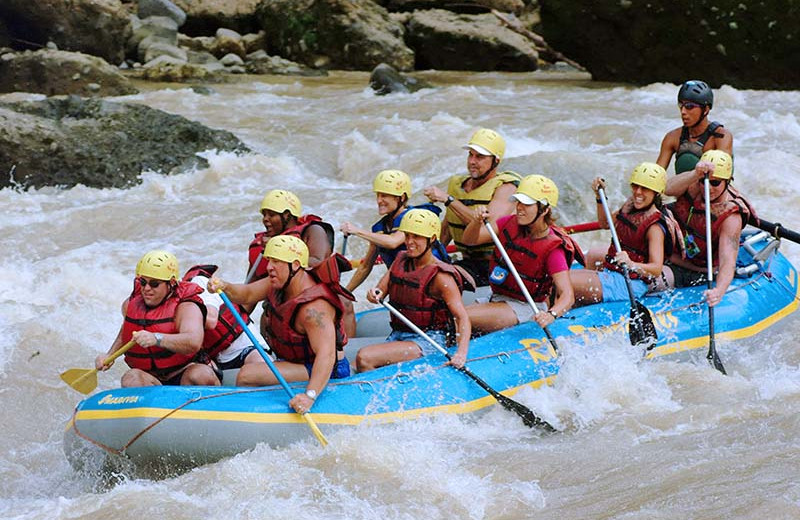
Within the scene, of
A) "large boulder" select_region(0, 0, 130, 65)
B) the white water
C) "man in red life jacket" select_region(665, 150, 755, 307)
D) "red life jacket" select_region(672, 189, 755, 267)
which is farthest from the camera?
"large boulder" select_region(0, 0, 130, 65)

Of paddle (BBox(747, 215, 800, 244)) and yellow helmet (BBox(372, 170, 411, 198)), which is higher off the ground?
yellow helmet (BBox(372, 170, 411, 198))

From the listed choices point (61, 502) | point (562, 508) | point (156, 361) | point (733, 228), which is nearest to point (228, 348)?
point (156, 361)

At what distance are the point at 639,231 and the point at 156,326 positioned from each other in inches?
116

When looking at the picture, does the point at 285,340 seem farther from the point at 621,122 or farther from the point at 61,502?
the point at 621,122

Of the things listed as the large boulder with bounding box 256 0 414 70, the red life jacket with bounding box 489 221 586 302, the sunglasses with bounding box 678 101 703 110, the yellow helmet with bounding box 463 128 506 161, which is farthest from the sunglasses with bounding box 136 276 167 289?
the large boulder with bounding box 256 0 414 70

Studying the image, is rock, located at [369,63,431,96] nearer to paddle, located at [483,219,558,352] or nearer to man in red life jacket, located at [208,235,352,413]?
paddle, located at [483,219,558,352]

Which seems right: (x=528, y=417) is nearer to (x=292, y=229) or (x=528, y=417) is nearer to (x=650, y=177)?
(x=292, y=229)

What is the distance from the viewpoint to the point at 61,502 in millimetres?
4719

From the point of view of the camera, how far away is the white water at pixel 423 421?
15.1 feet

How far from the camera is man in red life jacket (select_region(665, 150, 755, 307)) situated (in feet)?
21.4

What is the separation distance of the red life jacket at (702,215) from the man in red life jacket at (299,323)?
2643mm

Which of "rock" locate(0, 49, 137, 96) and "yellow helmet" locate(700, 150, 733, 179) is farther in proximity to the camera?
"rock" locate(0, 49, 137, 96)

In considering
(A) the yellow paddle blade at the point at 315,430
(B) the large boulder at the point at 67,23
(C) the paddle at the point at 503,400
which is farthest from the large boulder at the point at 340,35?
(A) the yellow paddle blade at the point at 315,430

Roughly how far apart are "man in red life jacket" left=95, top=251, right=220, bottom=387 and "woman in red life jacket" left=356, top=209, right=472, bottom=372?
859mm
